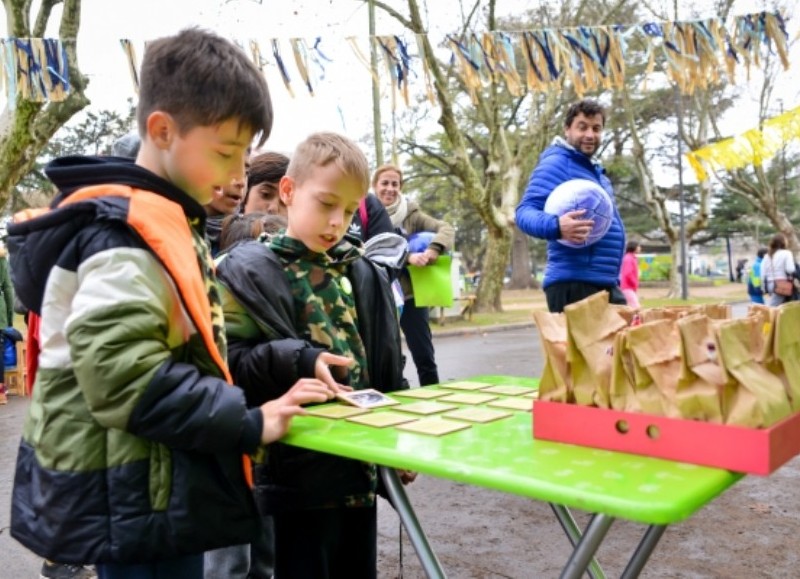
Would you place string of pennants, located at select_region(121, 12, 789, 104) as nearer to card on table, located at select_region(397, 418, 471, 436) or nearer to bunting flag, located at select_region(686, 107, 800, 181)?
bunting flag, located at select_region(686, 107, 800, 181)

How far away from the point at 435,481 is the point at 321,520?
229cm

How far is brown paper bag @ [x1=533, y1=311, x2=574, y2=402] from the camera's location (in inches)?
48.4

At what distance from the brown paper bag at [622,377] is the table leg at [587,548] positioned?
174mm

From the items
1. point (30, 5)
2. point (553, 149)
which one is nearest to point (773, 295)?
point (553, 149)

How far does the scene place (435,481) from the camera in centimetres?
382

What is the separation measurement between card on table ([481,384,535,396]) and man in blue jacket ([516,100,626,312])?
1.46 m

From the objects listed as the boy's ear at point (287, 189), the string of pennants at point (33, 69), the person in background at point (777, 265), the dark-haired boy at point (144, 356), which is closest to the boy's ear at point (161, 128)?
the dark-haired boy at point (144, 356)

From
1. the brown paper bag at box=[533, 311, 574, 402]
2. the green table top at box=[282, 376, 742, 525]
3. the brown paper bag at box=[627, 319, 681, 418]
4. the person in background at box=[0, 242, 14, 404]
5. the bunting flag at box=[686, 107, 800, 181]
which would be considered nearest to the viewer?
the green table top at box=[282, 376, 742, 525]

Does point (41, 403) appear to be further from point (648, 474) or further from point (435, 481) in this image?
point (435, 481)

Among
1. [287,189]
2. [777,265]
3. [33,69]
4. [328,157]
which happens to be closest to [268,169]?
[287,189]

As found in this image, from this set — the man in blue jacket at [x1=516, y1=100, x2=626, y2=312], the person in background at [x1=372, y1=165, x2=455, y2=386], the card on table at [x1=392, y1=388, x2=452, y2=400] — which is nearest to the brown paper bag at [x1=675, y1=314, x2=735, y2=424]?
the card on table at [x1=392, y1=388, x2=452, y2=400]

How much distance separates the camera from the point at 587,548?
3.64 feet

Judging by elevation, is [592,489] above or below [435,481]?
above

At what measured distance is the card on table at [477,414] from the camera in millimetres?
1387
